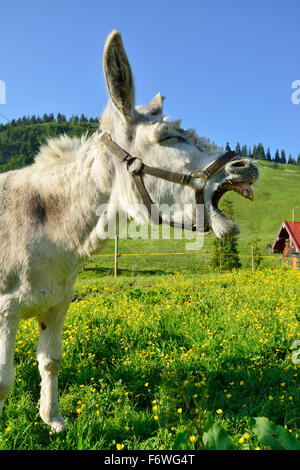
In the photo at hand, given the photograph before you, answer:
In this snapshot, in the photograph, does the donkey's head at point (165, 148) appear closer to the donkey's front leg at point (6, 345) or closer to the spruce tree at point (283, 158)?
the donkey's front leg at point (6, 345)

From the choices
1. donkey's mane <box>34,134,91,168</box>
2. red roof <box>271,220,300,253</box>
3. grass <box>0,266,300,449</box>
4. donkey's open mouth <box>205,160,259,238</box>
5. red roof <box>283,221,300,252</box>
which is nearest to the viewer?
donkey's open mouth <box>205,160,259,238</box>

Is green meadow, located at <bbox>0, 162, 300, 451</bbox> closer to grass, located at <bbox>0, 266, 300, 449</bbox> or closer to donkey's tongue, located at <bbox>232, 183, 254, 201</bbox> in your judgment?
grass, located at <bbox>0, 266, 300, 449</bbox>

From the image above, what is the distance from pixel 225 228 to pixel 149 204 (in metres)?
0.57

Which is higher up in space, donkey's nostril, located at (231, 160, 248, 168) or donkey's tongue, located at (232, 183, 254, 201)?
donkey's nostril, located at (231, 160, 248, 168)

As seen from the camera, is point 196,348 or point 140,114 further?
point 196,348

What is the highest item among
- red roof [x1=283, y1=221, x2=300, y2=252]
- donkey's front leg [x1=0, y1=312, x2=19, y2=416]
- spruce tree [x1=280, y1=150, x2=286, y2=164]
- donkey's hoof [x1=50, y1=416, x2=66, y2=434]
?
spruce tree [x1=280, y1=150, x2=286, y2=164]

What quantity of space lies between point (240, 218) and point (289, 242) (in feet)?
138

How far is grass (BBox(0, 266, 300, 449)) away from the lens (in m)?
2.88

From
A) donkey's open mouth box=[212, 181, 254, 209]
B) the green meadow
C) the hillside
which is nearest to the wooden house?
the hillside

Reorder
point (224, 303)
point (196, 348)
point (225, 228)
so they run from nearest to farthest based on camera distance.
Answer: point (225, 228) → point (196, 348) → point (224, 303)

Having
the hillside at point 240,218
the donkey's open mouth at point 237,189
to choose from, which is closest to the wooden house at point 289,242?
the hillside at point 240,218

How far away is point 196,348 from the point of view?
434cm

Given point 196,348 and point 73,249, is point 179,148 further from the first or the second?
point 196,348
